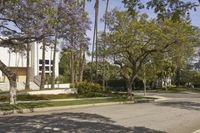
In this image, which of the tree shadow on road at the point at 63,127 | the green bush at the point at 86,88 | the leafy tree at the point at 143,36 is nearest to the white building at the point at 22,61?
the green bush at the point at 86,88

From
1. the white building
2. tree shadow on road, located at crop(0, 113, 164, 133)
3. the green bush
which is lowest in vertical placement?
tree shadow on road, located at crop(0, 113, 164, 133)

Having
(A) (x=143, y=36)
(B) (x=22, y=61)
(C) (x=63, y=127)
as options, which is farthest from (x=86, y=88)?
(C) (x=63, y=127)

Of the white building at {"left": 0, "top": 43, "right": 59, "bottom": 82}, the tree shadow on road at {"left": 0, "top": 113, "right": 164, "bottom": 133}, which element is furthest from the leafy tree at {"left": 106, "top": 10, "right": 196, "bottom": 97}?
the white building at {"left": 0, "top": 43, "right": 59, "bottom": 82}

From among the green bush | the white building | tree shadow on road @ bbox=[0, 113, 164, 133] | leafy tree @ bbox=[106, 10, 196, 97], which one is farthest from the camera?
the white building

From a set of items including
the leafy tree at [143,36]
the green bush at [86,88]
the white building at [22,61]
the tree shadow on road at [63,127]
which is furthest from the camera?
the white building at [22,61]

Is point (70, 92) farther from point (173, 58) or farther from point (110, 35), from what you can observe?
point (173, 58)

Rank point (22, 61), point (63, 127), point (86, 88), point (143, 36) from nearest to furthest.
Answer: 1. point (63, 127)
2. point (143, 36)
3. point (86, 88)
4. point (22, 61)

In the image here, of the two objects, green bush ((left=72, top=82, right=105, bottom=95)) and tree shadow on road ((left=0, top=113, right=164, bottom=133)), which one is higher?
green bush ((left=72, top=82, right=105, bottom=95))

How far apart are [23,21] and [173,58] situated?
2097 cm

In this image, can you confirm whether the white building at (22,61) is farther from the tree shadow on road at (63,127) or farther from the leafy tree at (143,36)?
the tree shadow on road at (63,127)

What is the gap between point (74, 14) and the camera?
1051 inches

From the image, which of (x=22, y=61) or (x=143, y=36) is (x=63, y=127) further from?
(x=22, y=61)

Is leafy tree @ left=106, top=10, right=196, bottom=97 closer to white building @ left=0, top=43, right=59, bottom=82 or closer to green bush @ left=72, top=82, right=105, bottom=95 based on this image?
green bush @ left=72, top=82, right=105, bottom=95

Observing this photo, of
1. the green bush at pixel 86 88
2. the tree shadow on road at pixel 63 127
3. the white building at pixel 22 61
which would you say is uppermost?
the white building at pixel 22 61
